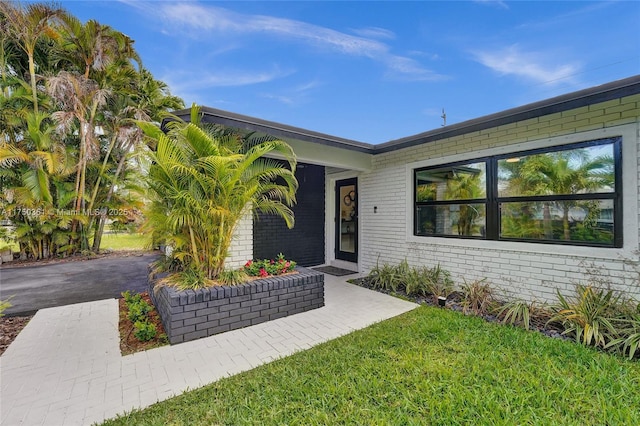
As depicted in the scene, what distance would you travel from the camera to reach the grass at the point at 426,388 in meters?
2.11

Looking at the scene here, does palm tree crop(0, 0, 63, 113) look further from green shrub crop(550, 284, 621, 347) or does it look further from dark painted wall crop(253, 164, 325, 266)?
green shrub crop(550, 284, 621, 347)

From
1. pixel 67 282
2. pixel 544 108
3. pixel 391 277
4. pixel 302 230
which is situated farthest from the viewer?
pixel 302 230

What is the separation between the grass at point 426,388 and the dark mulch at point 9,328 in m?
2.77

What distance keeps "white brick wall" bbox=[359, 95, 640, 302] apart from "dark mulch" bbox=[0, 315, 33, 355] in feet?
20.5

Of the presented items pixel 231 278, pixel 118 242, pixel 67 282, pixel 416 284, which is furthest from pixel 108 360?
pixel 118 242

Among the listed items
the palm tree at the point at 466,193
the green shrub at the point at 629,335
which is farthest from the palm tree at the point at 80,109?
the green shrub at the point at 629,335

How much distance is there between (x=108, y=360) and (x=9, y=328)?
7.35ft

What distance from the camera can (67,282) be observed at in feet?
20.4

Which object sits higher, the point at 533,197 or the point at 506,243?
the point at 533,197

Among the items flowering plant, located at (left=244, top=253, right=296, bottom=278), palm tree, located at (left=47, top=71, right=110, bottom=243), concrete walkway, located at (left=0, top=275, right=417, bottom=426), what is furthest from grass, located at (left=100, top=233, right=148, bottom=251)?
flowering plant, located at (left=244, top=253, right=296, bottom=278)

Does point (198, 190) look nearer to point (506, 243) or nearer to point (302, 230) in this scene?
point (302, 230)

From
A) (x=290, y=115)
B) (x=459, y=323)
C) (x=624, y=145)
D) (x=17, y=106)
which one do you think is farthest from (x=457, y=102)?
(x=17, y=106)

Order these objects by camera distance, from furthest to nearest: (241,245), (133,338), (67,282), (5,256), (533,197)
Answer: (5,256) < (67,282) < (241,245) < (533,197) < (133,338)

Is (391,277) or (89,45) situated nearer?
(391,277)
